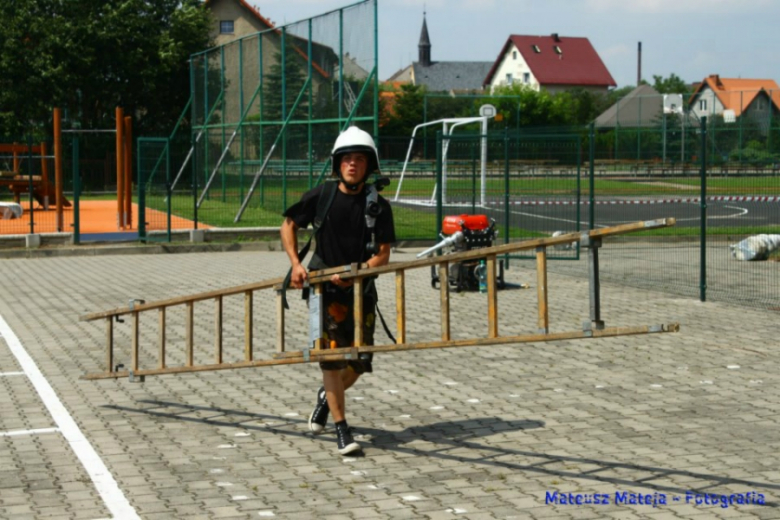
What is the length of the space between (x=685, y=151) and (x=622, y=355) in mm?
8380

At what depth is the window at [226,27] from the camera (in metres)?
71.3

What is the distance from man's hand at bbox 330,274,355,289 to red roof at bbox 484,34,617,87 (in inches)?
5237

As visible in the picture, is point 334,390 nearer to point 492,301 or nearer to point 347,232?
point 347,232

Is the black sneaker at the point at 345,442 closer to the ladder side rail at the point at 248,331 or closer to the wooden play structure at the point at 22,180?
the ladder side rail at the point at 248,331

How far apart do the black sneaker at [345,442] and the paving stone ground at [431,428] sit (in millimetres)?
62

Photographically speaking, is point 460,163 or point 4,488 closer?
point 4,488

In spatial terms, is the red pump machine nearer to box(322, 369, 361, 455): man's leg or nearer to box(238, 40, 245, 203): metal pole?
box(322, 369, 361, 455): man's leg

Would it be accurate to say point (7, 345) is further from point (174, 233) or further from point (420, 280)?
point (174, 233)

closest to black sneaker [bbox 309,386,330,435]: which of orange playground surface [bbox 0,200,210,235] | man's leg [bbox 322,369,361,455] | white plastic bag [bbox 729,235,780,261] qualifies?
man's leg [bbox 322,369,361,455]

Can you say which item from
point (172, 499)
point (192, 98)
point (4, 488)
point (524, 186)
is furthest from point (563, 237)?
point (192, 98)

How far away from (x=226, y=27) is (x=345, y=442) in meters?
67.6

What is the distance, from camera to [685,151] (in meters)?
17.7

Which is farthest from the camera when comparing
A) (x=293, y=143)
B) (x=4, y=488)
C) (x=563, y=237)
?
(x=293, y=143)

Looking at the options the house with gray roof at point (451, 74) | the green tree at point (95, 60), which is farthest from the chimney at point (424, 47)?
the green tree at point (95, 60)
